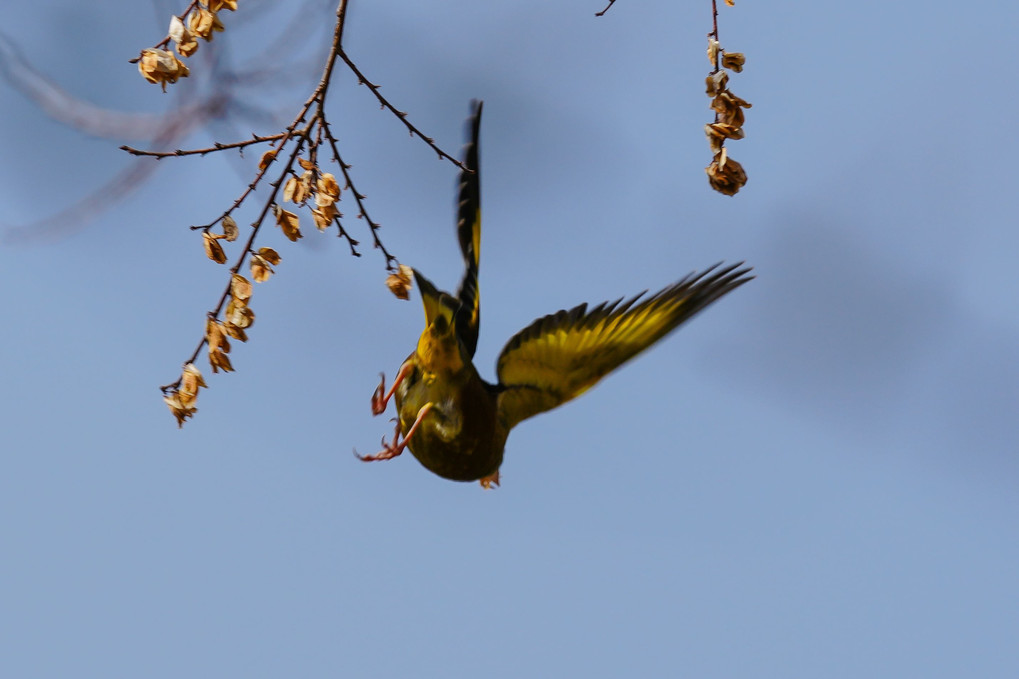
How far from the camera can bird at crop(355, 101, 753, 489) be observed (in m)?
2.68

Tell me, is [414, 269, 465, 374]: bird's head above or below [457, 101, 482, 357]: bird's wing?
below

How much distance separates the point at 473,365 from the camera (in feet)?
9.32

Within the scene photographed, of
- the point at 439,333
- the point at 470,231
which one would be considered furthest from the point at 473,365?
the point at 470,231

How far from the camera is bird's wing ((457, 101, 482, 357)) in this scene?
2.63m

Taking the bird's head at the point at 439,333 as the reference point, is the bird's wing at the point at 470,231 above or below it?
above

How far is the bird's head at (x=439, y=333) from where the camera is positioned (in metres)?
2.70

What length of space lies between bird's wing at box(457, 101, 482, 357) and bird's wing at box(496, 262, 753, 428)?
14 centimetres

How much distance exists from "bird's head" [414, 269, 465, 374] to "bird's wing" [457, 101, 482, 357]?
38mm

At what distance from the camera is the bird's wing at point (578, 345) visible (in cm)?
284

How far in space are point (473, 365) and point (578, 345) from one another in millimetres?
307

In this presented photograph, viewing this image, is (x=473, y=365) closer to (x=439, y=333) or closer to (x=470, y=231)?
(x=439, y=333)

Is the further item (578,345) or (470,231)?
(578,345)

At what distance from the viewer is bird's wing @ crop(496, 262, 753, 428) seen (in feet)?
9.33

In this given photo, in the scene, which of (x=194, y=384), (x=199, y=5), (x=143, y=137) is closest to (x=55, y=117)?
(x=143, y=137)
